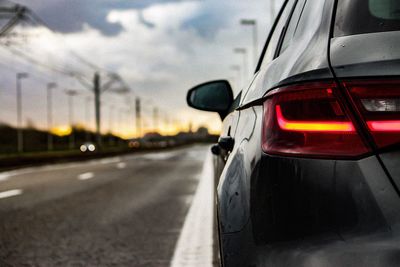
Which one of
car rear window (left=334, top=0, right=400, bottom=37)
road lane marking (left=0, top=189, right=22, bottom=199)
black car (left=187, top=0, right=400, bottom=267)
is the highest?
car rear window (left=334, top=0, right=400, bottom=37)

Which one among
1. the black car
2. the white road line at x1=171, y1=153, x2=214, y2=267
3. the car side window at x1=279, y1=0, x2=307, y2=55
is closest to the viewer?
the black car

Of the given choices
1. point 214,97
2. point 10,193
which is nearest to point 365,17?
point 214,97

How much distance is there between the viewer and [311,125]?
186 cm

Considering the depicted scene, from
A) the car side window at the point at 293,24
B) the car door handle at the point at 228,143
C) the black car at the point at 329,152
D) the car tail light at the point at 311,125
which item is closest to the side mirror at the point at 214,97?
the car door handle at the point at 228,143

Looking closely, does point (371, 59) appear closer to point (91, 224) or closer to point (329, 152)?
point (329, 152)

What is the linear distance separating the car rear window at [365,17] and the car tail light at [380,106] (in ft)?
0.69

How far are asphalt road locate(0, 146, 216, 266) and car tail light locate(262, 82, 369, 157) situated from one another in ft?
11.5

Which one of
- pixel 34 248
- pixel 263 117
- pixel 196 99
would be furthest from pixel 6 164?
pixel 263 117

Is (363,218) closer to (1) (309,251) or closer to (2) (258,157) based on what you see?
(1) (309,251)

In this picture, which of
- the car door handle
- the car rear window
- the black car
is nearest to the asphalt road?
the car door handle

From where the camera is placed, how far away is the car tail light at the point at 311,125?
1800 millimetres

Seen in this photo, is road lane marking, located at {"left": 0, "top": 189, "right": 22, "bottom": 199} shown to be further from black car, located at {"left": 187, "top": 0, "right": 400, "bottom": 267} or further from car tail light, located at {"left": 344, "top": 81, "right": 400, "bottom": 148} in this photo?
car tail light, located at {"left": 344, "top": 81, "right": 400, "bottom": 148}

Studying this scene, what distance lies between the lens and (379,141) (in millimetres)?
1745

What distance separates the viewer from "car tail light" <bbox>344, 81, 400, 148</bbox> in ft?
5.70
